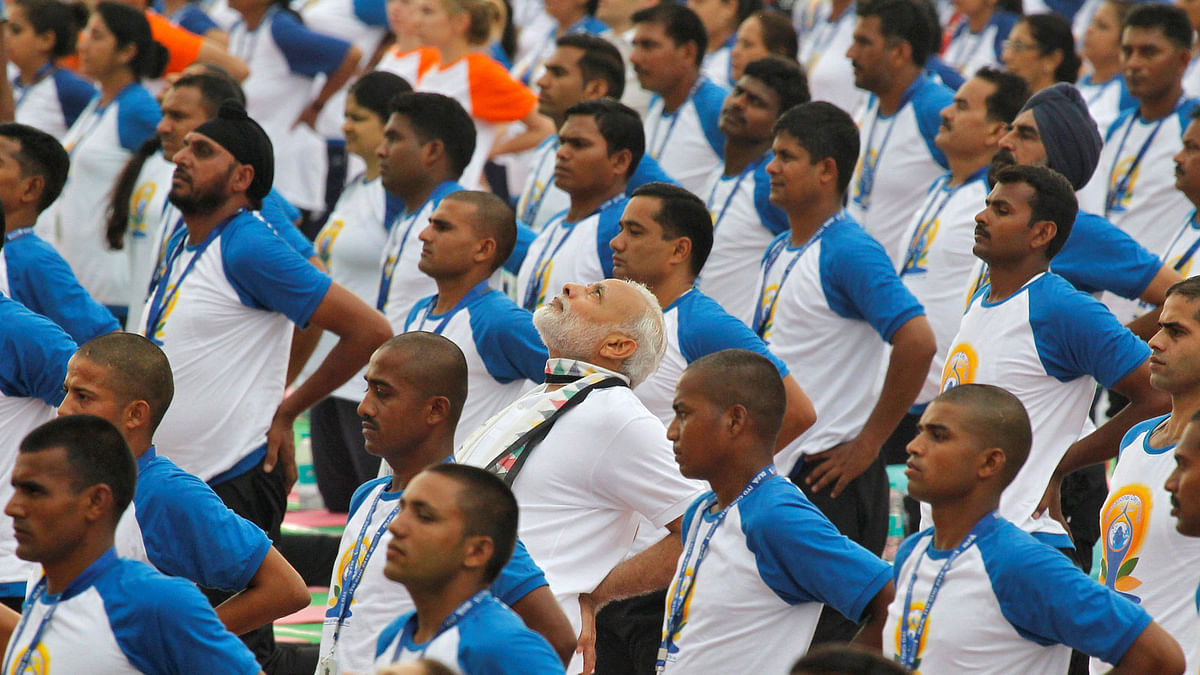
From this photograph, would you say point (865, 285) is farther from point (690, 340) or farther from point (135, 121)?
point (135, 121)

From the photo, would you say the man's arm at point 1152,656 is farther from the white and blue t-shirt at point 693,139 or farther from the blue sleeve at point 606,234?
the white and blue t-shirt at point 693,139

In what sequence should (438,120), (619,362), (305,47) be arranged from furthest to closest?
(305,47) < (438,120) < (619,362)

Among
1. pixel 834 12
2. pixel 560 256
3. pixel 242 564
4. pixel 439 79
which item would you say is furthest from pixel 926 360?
pixel 834 12

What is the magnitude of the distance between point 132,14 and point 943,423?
18.8ft

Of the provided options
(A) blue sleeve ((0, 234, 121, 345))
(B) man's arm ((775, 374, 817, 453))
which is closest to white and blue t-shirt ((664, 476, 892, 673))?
(B) man's arm ((775, 374, 817, 453))

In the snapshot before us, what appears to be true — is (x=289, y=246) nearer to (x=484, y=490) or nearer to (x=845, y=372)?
(x=845, y=372)

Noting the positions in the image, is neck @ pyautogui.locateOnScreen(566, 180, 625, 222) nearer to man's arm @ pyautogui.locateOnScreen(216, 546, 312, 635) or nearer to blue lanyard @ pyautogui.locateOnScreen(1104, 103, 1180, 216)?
blue lanyard @ pyautogui.locateOnScreen(1104, 103, 1180, 216)

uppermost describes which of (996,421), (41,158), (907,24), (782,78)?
(907,24)

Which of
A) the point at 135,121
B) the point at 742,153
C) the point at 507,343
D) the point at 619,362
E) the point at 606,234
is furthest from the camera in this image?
the point at 135,121

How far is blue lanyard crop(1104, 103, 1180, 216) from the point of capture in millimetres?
7414

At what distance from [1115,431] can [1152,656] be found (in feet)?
4.65

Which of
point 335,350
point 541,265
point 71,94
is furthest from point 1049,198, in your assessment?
point 71,94

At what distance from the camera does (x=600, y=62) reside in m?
7.84

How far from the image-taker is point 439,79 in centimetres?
851
